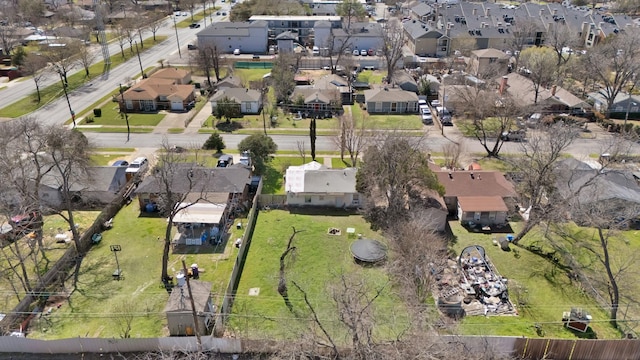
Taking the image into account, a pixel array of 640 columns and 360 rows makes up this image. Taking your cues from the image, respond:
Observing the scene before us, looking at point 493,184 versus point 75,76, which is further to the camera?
point 75,76

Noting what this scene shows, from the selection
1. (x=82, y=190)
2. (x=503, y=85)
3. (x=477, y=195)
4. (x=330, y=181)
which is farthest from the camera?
(x=503, y=85)

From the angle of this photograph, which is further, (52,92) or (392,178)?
(52,92)

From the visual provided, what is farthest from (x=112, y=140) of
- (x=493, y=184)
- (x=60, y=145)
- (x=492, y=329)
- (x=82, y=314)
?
(x=492, y=329)

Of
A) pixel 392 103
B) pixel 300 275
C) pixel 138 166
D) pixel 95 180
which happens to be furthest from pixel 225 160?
pixel 392 103

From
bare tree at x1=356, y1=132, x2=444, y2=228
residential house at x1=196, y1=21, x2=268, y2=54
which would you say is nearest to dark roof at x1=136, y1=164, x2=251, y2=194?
bare tree at x1=356, y1=132, x2=444, y2=228

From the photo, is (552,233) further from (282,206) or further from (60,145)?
(60,145)

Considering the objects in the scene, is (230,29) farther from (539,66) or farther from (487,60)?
(539,66)

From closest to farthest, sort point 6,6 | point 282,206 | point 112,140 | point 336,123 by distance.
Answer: point 282,206, point 112,140, point 336,123, point 6,6
